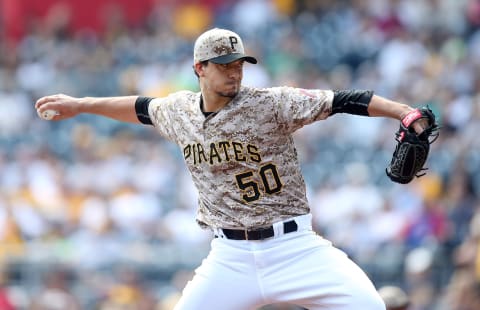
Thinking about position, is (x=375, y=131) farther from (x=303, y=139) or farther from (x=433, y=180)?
(x=433, y=180)

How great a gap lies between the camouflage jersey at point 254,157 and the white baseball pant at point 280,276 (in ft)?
0.39

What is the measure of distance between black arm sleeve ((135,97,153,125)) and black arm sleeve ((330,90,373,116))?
1.14 metres

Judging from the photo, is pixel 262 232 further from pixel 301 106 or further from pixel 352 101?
pixel 352 101

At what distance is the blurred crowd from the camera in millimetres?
10367

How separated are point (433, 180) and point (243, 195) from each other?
5.60 m

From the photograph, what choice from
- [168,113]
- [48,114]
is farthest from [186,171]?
[168,113]

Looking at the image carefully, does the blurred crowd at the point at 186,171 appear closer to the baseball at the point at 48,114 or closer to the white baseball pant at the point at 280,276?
the white baseball pant at the point at 280,276

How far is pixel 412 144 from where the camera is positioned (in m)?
5.42

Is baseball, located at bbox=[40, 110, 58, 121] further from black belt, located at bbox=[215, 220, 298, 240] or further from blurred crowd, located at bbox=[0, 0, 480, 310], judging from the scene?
blurred crowd, located at bbox=[0, 0, 480, 310]

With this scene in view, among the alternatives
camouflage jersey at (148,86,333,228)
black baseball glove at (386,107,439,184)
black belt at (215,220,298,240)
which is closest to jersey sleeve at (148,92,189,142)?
camouflage jersey at (148,86,333,228)

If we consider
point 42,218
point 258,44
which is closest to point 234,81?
point 42,218

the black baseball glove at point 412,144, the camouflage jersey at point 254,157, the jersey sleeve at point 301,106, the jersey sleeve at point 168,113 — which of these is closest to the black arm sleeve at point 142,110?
the jersey sleeve at point 168,113

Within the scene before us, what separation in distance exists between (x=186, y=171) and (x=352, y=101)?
25.1 ft

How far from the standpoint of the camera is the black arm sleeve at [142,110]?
6.16 metres
